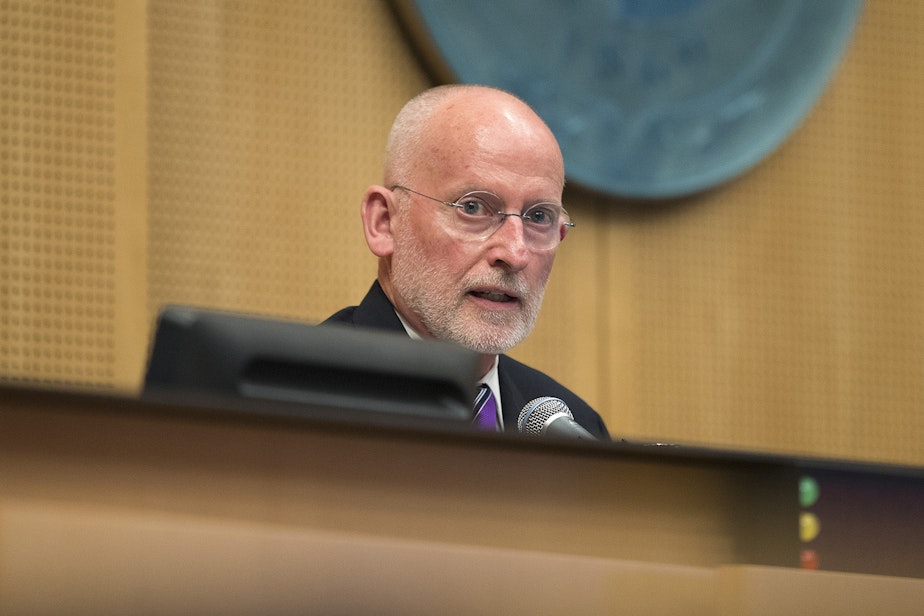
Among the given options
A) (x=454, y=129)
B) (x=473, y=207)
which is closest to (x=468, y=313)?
(x=473, y=207)

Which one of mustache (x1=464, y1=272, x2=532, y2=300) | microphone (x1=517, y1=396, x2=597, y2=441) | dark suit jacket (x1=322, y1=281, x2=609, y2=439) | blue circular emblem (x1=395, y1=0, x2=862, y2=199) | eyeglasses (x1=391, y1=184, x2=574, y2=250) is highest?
blue circular emblem (x1=395, y1=0, x2=862, y2=199)

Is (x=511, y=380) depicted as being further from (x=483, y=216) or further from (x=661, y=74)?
(x=661, y=74)

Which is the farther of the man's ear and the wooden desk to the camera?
the man's ear

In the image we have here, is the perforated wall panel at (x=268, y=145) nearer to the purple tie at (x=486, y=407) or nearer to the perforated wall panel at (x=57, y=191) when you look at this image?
the perforated wall panel at (x=57, y=191)

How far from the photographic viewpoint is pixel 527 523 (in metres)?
1.48

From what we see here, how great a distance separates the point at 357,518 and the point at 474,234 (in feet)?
4.09

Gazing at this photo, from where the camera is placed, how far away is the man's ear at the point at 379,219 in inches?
106

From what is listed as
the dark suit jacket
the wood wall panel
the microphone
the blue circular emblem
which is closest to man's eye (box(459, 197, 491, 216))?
the dark suit jacket

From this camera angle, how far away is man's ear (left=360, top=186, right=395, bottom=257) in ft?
8.85

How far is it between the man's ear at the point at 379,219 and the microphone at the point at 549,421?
1.02 m

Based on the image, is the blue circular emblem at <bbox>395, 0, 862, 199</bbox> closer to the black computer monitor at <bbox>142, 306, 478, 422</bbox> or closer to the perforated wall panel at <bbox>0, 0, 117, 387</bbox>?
the perforated wall panel at <bbox>0, 0, 117, 387</bbox>

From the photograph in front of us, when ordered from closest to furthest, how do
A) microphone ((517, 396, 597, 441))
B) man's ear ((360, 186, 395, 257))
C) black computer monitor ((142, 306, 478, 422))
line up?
black computer monitor ((142, 306, 478, 422)), microphone ((517, 396, 597, 441)), man's ear ((360, 186, 395, 257))

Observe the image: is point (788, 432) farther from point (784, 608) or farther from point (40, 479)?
point (40, 479)

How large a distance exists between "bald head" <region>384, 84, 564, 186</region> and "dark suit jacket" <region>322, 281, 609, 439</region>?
252 millimetres
